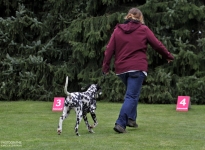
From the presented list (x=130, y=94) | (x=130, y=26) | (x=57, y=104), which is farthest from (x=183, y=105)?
(x=130, y=26)

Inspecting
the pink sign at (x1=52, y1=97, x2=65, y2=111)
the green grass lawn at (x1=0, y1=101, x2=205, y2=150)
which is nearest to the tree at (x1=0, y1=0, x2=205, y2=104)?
the green grass lawn at (x1=0, y1=101, x2=205, y2=150)

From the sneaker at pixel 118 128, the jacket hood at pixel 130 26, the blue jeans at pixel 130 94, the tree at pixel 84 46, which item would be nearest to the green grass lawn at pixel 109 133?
the sneaker at pixel 118 128

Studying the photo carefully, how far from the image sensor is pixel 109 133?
7340 millimetres

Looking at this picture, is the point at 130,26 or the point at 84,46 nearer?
the point at 130,26

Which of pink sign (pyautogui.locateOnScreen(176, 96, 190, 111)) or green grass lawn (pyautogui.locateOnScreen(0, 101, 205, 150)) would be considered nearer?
green grass lawn (pyautogui.locateOnScreen(0, 101, 205, 150))

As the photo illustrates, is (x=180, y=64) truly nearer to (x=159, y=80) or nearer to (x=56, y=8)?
(x=159, y=80)

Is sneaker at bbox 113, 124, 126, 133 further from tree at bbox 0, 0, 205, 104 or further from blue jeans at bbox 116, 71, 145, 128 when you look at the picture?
tree at bbox 0, 0, 205, 104

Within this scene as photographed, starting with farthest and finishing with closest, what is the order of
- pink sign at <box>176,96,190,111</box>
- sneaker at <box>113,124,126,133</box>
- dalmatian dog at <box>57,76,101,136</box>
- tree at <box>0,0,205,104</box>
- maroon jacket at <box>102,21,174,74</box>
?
tree at <box>0,0,205,104</box>, pink sign at <box>176,96,190,111</box>, maroon jacket at <box>102,21,174,74</box>, sneaker at <box>113,124,126,133</box>, dalmatian dog at <box>57,76,101,136</box>

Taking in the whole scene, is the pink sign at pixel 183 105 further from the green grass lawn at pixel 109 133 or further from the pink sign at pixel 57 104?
the pink sign at pixel 57 104

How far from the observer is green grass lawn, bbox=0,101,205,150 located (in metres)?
6.06

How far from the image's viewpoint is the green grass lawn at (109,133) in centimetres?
606

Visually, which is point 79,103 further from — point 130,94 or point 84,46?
point 84,46

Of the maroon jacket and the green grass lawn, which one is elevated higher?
the maroon jacket

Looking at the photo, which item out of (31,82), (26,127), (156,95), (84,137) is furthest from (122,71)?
(31,82)
